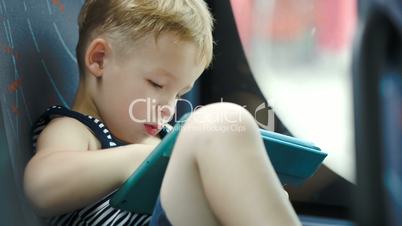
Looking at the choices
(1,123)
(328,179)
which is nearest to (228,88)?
(328,179)

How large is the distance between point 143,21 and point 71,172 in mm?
224

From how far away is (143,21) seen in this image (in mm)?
680

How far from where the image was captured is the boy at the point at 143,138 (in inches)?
18.2

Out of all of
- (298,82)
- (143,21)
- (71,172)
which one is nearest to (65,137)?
(71,172)

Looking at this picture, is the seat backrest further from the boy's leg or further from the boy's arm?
the boy's leg

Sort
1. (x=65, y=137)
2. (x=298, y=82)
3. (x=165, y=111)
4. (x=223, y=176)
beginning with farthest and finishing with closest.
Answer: (x=298, y=82)
(x=165, y=111)
(x=65, y=137)
(x=223, y=176)

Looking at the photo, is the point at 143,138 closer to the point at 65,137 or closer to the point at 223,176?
the point at 65,137

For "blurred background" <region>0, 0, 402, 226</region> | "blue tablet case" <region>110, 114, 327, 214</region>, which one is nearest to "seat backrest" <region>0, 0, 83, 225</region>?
"blurred background" <region>0, 0, 402, 226</region>

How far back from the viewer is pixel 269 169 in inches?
18.5

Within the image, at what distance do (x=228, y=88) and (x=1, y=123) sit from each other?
1.79 ft

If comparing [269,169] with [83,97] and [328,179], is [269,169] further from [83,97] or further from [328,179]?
[328,179]

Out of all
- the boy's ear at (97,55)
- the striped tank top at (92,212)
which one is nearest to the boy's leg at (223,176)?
the striped tank top at (92,212)

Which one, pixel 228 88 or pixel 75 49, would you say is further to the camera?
pixel 228 88

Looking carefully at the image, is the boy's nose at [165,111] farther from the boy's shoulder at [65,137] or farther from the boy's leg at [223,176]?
the boy's leg at [223,176]
